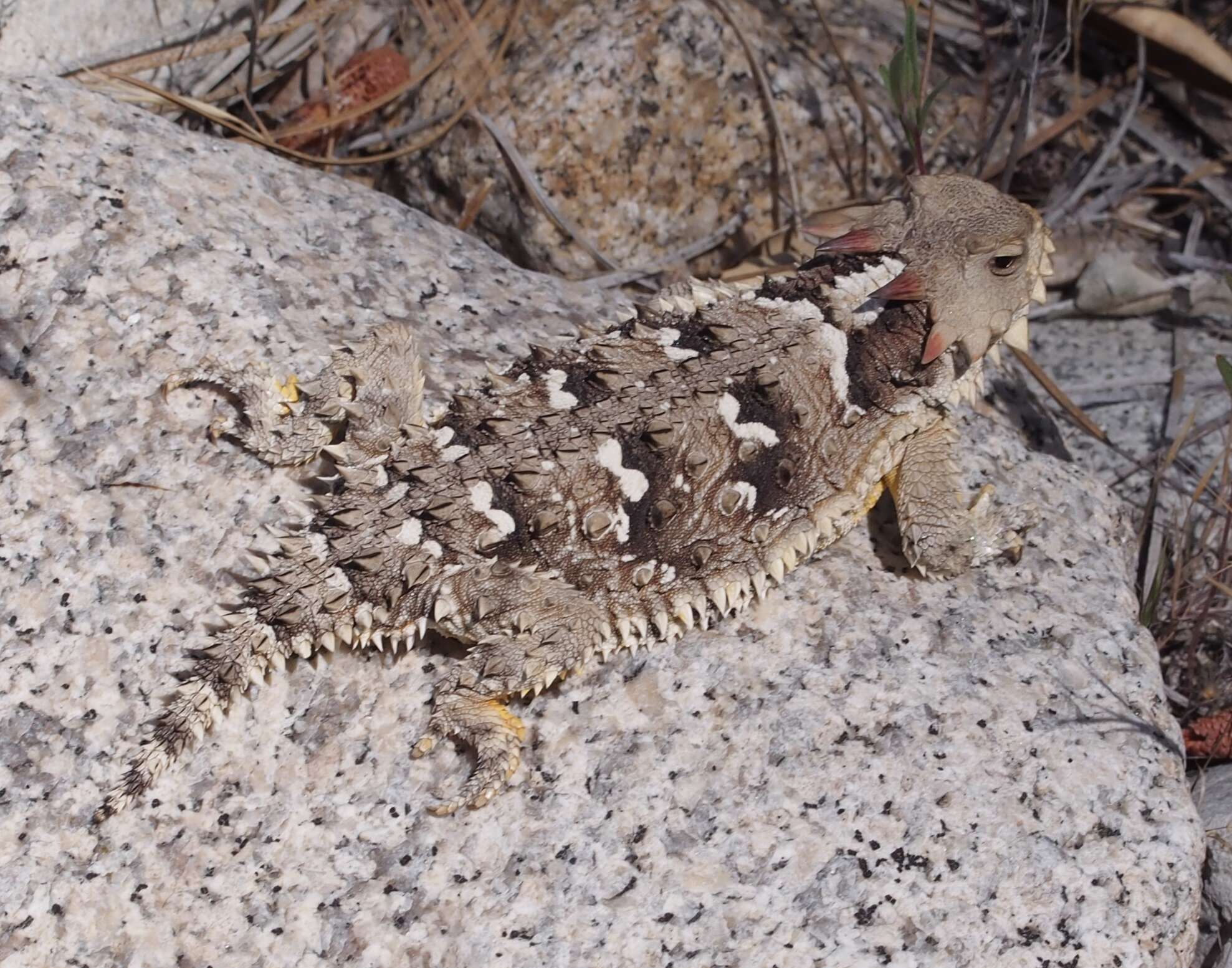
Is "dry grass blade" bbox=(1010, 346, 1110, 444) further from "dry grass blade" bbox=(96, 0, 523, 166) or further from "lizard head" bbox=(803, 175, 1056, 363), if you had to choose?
"dry grass blade" bbox=(96, 0, 523, 166)

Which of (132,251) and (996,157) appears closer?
(132,251)

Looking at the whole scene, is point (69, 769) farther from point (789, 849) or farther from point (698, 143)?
point (698, 143)

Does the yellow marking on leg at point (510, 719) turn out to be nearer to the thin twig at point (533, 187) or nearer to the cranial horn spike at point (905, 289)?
the cranial horn spike at point (905, 289)

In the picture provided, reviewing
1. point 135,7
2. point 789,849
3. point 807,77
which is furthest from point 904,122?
point 135,7

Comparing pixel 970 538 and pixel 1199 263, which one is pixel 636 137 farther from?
pixel 1199 263

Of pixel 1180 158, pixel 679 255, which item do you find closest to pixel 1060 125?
pixel 1180 158

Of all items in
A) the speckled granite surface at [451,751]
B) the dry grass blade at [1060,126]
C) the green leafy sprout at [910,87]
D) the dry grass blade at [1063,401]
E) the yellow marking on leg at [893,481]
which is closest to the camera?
the speckled granite surface at [451,751]

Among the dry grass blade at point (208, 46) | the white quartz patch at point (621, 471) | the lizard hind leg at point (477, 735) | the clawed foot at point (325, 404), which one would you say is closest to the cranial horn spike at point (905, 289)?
the white quartz patch at point (621, 471)
